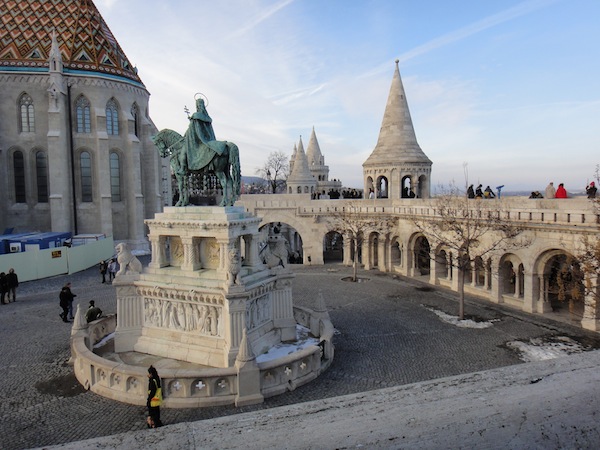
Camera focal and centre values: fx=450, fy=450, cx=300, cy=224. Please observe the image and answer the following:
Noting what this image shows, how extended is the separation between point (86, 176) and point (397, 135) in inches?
767

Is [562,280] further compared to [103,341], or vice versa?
[562,280]

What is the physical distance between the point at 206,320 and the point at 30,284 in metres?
14.4

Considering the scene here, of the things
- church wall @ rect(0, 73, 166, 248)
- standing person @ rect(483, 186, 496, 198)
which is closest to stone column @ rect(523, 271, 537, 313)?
standing person @ rect(483, 186, 496, 198)

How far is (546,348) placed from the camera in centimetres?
1127

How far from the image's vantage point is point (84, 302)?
16672 mm

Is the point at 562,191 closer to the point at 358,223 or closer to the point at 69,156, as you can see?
the point at 358,223

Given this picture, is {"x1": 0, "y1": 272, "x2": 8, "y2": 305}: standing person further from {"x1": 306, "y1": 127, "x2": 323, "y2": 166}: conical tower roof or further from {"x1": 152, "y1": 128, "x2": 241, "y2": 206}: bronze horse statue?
{"x1": 306, "y1": 127, "x2": 323, "y2": 166}: conical tower roof

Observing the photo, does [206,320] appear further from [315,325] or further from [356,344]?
[356,344]

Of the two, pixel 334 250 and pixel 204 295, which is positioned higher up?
pixel 204 295

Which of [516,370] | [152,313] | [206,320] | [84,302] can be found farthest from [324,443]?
[84,302]

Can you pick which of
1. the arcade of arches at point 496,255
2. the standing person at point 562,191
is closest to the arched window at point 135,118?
the arcade of arches at point 496,255

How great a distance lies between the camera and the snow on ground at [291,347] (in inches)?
386

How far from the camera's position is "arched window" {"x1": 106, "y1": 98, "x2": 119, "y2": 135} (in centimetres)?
2891

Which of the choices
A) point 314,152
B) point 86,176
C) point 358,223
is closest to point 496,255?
point 358,223
